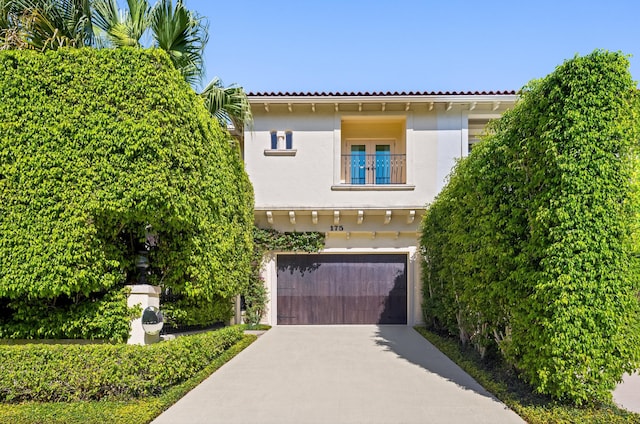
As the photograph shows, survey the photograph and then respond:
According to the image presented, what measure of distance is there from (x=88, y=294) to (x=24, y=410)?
166 centimetres

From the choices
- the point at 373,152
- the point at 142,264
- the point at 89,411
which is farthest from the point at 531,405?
the point at 373,152

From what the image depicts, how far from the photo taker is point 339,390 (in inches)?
261

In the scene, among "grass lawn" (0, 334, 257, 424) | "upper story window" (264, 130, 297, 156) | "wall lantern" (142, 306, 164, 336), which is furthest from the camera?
"upper story window" (264, 130, 297, 156)

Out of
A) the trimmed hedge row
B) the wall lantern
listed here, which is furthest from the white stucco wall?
the trimmed hedge row

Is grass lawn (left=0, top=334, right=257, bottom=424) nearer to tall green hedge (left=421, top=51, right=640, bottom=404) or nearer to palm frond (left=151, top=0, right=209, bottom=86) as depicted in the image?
tall green hedge (left=421, top=51, right=640, bottom=404)

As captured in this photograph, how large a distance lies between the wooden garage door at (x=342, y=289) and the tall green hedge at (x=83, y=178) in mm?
7681

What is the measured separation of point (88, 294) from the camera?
6410 mm

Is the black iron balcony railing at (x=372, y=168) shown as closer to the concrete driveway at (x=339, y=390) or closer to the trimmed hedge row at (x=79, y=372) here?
the concrete driveway at (x=339, y=390)

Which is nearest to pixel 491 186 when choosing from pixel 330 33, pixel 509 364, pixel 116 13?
pixel 509 364

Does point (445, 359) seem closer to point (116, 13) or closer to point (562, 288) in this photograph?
point (562, 288)

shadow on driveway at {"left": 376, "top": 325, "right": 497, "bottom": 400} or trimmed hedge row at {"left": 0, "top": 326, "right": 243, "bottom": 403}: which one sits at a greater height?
trimmed hedge row at {"left": 0, "top": 326, "right": 243, "bottom": 403}

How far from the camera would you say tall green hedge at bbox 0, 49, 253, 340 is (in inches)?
237

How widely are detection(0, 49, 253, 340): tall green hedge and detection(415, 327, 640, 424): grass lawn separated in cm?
537

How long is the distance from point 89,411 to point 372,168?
1117 centimetres
